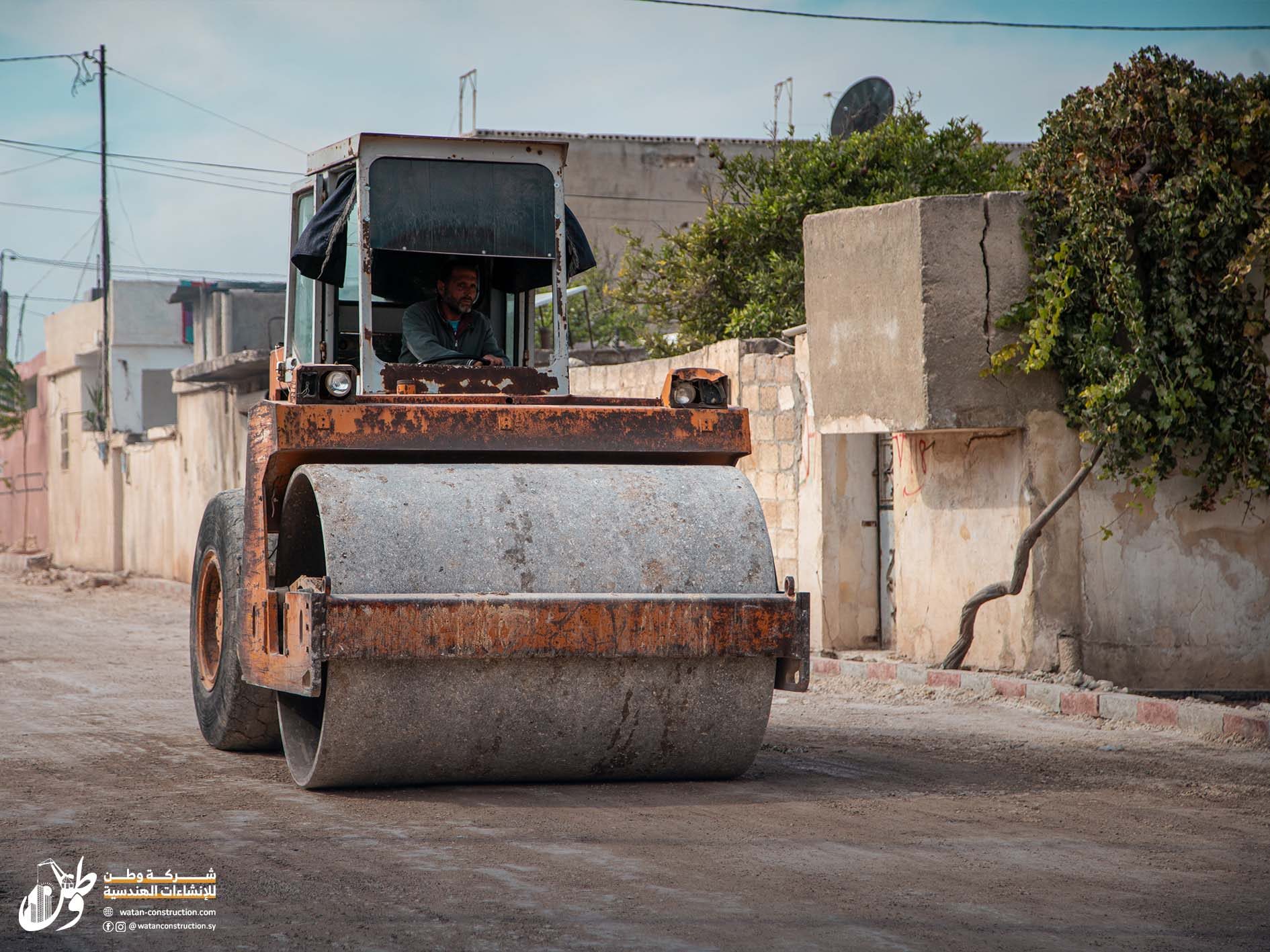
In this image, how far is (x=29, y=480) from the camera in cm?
3700

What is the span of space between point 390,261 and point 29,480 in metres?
32.1

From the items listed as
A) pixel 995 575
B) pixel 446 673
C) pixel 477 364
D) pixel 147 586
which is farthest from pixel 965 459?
pixel 147 586

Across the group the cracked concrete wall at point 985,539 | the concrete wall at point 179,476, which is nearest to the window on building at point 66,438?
Answer: the concrete wall at point 179,476

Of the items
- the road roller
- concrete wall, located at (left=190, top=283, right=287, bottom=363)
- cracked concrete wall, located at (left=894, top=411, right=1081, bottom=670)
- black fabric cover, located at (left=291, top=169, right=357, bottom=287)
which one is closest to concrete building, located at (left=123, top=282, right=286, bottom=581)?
concrete wall, located at (left=190, top=283, right=287, bottom=363)

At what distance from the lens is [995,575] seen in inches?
434

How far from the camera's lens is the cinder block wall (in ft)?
43.5

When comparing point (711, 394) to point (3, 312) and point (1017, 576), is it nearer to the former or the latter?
point (1017, 576)

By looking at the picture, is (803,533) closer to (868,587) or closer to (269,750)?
(868,587)

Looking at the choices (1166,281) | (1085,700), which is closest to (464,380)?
(1085,700)

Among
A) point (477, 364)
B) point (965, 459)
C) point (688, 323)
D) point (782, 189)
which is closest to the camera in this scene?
point (477, 364)

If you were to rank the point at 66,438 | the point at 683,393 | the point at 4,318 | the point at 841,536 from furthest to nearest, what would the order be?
the point at 4,318, the point at 66,438, the point at 841,536, the point at 683,393

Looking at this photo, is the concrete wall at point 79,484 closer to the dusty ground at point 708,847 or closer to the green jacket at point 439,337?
the dusty ground at point 708,847

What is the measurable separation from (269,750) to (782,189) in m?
11.2

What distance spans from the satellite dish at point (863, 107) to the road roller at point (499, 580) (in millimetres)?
14389
